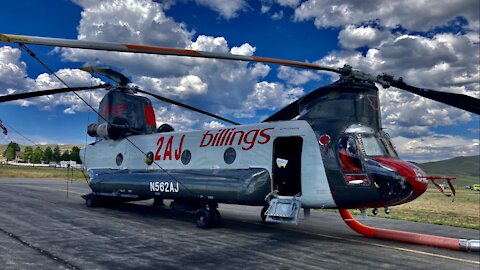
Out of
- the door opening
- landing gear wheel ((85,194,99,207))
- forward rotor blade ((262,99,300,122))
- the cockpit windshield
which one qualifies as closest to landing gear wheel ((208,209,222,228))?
the door opening

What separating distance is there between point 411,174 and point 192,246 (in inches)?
230

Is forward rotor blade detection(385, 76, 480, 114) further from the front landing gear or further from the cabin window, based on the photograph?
the front landing gear

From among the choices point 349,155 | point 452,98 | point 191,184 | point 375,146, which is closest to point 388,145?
point 375,146

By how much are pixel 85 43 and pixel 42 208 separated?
37.5 feet

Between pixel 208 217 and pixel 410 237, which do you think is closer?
pixel 410 237

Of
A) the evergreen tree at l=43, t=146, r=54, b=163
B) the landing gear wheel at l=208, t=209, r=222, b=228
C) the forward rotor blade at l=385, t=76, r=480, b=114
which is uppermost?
the evergreen tree at l=43, t=146, r=54, b=163

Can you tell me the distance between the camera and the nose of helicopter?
9.84 meters

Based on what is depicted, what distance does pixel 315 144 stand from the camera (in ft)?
36.1

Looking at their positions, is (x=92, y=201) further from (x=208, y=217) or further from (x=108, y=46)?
(x=108, y=46)

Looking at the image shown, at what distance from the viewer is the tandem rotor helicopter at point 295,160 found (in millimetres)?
9914

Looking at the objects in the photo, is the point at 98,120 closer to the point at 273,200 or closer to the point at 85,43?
the point at 273,200

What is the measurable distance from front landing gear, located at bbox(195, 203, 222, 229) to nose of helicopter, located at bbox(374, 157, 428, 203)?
17.8ft

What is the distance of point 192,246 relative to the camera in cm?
942

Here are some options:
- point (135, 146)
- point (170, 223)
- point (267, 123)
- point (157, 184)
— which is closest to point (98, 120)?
point (135, 146)
